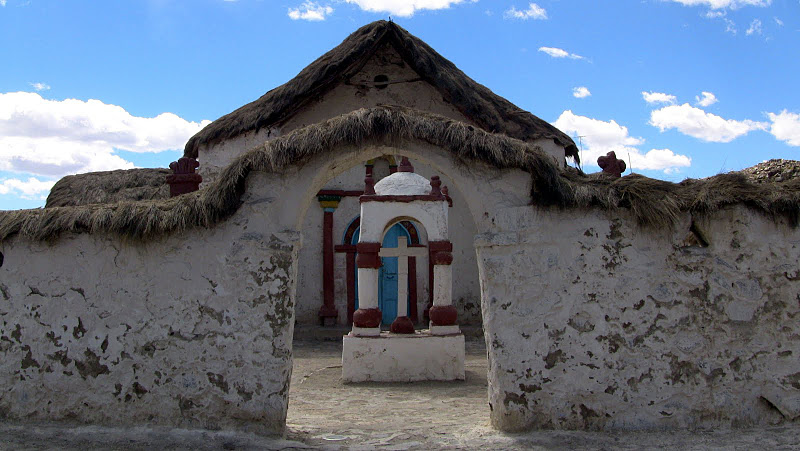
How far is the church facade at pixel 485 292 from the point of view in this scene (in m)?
4.38

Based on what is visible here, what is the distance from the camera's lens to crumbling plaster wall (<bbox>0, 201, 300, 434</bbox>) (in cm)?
440

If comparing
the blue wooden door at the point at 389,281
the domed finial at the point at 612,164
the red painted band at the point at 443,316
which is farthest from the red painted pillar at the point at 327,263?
the domed finial at the point at 612,164

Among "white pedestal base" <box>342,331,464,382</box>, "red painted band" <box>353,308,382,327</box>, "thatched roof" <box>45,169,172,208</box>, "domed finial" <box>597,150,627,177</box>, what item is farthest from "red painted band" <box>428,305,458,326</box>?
"thatched roof" <box>45,169,172,208</box>

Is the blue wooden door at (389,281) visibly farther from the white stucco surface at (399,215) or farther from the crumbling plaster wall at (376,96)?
the white stucco surface at (399,215)

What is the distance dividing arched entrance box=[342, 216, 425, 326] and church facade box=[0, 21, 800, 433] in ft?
21.8

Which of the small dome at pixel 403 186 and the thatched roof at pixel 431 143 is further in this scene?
the small dome at pixel 403 186

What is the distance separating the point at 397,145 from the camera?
4711mm

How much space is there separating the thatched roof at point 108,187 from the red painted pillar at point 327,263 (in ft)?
9.08

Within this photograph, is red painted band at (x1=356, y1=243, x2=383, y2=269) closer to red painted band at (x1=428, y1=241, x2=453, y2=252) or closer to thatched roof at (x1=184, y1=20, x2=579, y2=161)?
red painted band at (x1=428, y1=241, x2=453, y2=252)

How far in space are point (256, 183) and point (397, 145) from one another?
3.39ft

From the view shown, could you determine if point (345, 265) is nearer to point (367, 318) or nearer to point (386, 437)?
point (367, 318)

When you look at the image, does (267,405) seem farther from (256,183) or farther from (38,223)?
(38,223)

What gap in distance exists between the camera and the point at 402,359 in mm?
7305

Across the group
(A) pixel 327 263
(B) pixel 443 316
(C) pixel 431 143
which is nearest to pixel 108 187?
(A) pixel 327 263
